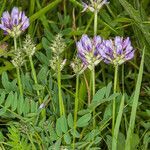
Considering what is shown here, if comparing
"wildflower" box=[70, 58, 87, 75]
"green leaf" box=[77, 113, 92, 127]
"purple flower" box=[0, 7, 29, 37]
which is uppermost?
"purple flower" box=[0, 7, 29, 37]

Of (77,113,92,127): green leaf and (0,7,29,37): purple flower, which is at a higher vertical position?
(0,7,29,37): purple flower

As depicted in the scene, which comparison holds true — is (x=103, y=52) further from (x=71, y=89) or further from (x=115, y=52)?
(x=71, y=89)

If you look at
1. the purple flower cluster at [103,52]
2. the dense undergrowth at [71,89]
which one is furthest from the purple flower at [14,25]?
the purple flower cluster at [103,52]

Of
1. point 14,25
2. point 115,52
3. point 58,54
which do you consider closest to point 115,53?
point 115,52

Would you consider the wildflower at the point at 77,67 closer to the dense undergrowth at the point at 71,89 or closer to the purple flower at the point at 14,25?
the dense undergrowth at the point at 71,89

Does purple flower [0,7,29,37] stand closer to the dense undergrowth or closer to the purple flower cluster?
the dense undergrowth

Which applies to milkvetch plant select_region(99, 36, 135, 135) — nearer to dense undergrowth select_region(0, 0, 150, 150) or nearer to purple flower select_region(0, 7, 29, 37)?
dense undergrowth select_region(0, 0, 150, 150)

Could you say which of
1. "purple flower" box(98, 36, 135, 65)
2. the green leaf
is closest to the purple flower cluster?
"purple flower" box(98, 36, 135, 65)

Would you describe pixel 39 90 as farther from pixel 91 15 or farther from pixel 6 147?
pixel 91 15

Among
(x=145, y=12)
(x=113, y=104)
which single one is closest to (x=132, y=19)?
(x=145, y=12)
